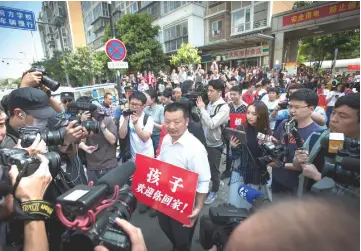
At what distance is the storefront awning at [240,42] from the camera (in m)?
15.5

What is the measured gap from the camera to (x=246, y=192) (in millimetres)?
1590

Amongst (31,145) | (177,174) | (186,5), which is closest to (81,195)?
(31,145)

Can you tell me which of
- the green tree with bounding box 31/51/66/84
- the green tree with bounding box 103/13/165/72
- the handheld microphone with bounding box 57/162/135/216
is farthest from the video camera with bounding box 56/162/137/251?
the green tree with bounding box 31/51/66/84

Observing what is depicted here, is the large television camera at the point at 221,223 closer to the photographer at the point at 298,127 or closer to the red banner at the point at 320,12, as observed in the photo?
the photographer at the point at 298,127

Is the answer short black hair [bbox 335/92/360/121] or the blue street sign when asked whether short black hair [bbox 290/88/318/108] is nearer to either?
short black hair [bbox 335/92/360/121]

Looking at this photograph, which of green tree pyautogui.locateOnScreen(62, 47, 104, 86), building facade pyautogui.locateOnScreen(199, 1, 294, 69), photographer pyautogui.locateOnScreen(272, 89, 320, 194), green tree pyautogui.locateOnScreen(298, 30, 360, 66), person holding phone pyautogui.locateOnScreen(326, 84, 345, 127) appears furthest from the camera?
green tree pyautogui.locateOnScreen(298, 30, 360, 66)

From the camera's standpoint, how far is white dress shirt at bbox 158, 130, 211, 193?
6.10 feet

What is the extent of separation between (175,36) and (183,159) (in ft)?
74.5

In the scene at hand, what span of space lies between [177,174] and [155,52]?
19838 millimetres

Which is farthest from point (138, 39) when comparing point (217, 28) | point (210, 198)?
point (210, 198)

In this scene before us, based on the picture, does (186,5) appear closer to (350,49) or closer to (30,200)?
(350,49)

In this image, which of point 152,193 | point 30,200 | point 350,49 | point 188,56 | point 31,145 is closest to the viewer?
point 30,200

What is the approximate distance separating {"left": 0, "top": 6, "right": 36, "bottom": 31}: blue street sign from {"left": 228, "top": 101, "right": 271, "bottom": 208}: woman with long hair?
5.99m

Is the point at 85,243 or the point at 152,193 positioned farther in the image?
the point at 152,193
